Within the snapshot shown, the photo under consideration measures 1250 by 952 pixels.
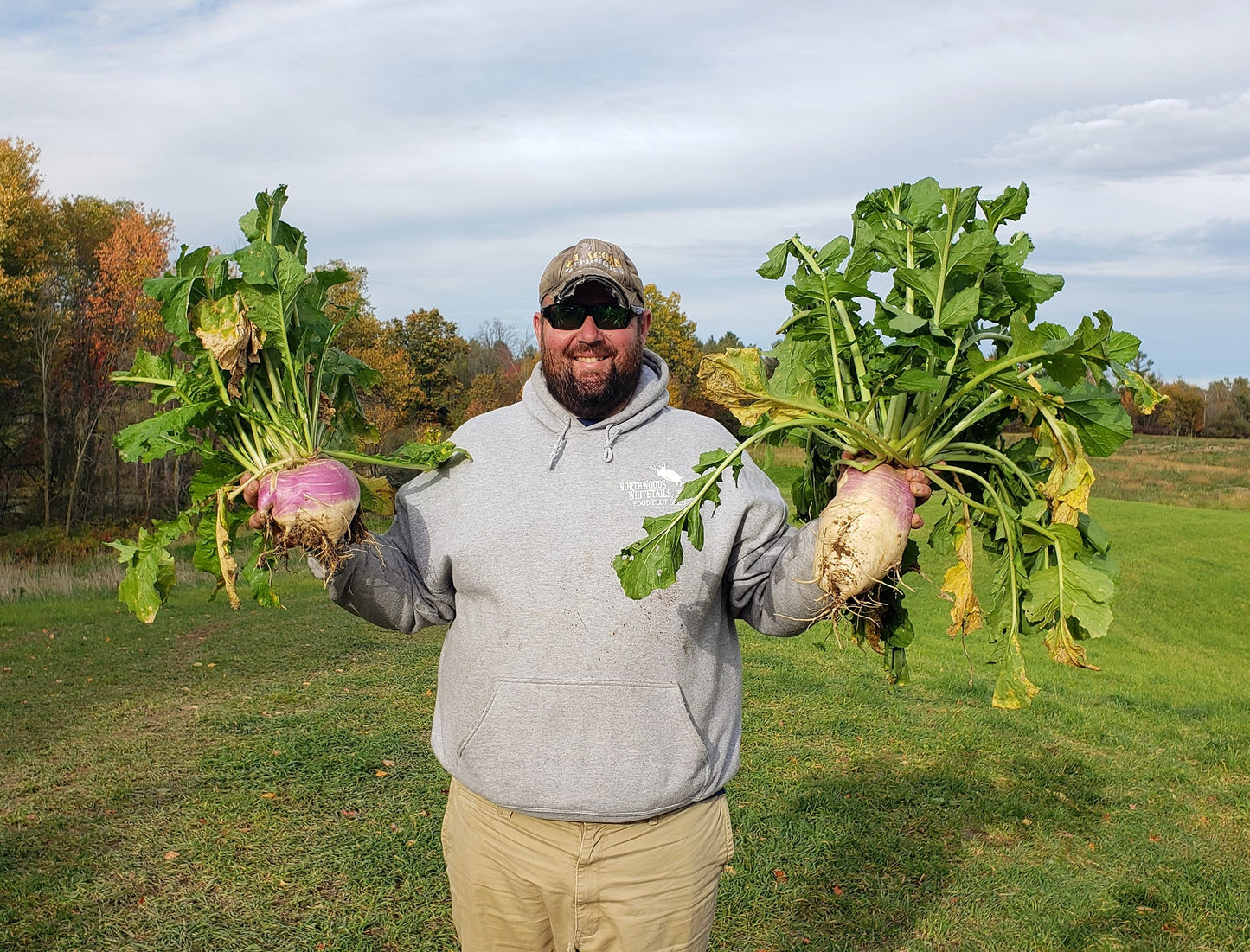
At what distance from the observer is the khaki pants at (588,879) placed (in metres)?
2.98

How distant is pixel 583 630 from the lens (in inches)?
119

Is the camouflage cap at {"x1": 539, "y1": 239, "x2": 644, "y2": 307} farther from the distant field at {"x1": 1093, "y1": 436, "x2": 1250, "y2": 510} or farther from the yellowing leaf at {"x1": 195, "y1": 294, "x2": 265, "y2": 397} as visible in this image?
the distant field at {"x1": 1093, "y1": 436, "x2": 1250, "y2": 510}

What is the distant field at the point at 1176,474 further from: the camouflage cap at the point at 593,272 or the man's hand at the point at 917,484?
the man's hand at the point at 917,484

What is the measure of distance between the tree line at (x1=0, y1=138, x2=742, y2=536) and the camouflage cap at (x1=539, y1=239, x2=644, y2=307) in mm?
31514

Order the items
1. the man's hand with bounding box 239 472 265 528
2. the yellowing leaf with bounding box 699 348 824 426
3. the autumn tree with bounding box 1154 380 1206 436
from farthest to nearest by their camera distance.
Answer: the autumn tree with bounding box 1154 380 1206 436 → the man's hand with bounding box 239 472 265 528 → the yellowing leaf with bounding box 699 348 824 426

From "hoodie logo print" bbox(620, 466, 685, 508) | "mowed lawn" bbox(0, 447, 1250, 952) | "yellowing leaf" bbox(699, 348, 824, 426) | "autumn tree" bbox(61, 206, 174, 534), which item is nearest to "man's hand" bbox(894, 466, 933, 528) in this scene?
"yellowing leaf" bbox(699, 348, 824, 426)

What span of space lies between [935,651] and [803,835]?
6.92m

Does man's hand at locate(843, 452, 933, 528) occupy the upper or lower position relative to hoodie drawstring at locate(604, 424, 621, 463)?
lower

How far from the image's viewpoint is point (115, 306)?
37438 millimetres

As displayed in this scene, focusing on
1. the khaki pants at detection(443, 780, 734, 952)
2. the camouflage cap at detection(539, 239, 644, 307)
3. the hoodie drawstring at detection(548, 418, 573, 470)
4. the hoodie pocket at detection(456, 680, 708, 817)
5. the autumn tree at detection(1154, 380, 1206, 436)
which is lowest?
the khaki pants at detection(443, 780, 734, 952)

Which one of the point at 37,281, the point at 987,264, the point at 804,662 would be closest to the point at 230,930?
the point at 987,264

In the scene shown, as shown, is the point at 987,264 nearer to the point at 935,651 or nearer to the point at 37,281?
the point at 935,651

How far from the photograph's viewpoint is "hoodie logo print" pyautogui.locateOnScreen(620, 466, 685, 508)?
3117 mm

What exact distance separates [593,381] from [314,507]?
103 cm
